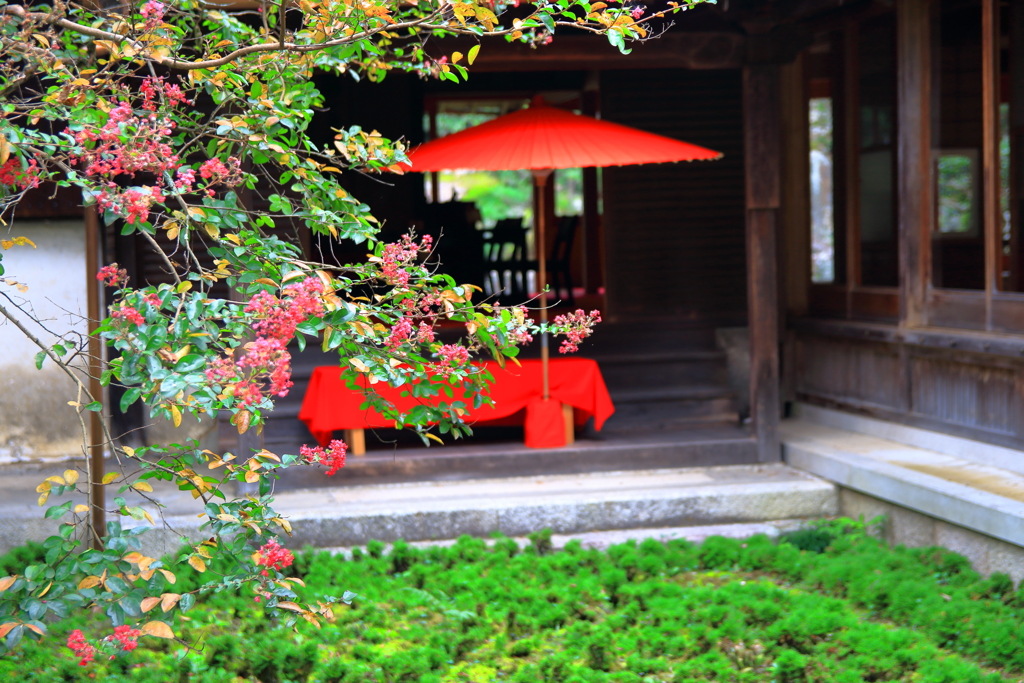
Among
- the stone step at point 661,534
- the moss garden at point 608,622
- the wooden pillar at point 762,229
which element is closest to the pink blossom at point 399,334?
the moss garden at point 608,622

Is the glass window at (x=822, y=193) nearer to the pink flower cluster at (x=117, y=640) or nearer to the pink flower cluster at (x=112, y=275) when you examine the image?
the pink flower cluster at (x=112, y=275)

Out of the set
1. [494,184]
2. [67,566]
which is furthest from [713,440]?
[494,184]

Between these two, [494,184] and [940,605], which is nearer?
[940,605]

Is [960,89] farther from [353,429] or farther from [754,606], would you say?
[353,429]

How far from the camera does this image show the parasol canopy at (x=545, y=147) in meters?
5.80

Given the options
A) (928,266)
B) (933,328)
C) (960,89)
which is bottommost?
(933,328)

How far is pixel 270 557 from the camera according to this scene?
276 centimetres

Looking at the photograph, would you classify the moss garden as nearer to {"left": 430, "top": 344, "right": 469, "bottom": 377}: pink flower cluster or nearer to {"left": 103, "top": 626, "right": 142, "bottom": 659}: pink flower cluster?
{"left": 103, "top": 626, "right": 142, "bottom": 659}: pink flower cluster

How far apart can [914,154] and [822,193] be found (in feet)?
3.93

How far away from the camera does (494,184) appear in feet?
93.6

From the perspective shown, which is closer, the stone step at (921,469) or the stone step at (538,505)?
the stone step at (921,469)

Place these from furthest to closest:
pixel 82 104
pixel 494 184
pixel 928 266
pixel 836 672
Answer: pixel 494 184
pixel 928 266
pixel 836 672
pixel 82 104

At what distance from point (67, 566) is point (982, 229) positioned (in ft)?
17.8

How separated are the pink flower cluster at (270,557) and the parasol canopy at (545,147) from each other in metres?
3.29
